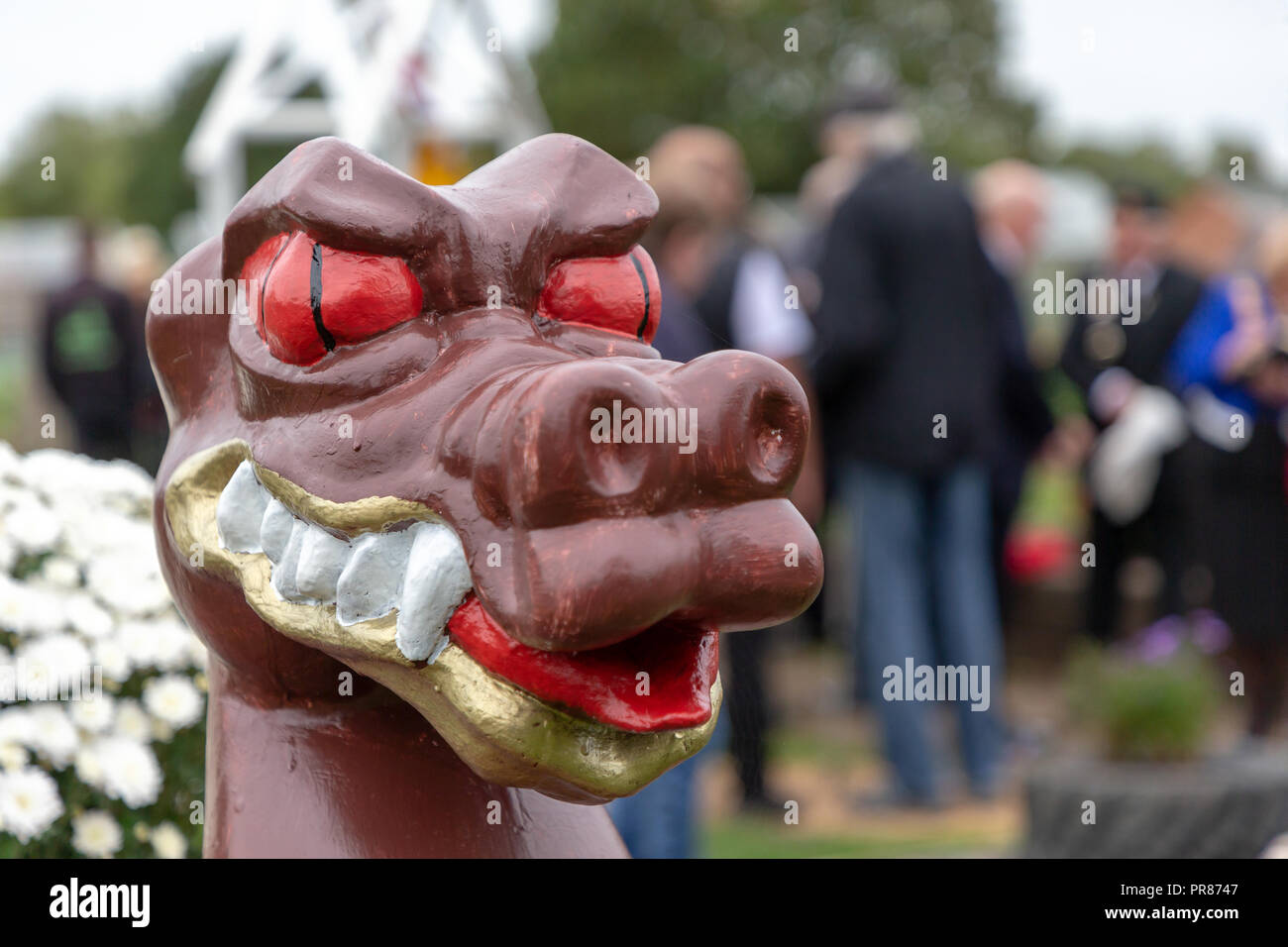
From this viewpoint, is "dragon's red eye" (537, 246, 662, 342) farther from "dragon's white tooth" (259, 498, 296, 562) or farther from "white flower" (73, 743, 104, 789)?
"white flower" (73, 743, 104, 789)

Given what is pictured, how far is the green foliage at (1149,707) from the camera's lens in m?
4.52

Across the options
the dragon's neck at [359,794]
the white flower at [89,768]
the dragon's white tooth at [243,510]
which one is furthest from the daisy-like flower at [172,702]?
the dragon's white tooth at [243,510]

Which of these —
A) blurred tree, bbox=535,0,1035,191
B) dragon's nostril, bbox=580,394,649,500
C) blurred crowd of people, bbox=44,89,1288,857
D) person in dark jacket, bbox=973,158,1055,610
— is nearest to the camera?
dragon's nostril, bbox=580,394,649,500

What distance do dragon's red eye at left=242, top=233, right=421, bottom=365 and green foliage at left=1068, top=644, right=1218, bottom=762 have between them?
3.66m

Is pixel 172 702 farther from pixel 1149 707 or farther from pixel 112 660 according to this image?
pixel 1149 707

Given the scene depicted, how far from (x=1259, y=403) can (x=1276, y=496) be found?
368 millimetres

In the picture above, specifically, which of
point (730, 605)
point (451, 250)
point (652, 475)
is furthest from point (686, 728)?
point (451, 250)

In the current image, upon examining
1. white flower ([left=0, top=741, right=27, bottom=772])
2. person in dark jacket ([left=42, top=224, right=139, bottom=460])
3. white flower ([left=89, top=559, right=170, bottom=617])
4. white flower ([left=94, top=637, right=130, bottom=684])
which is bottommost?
white flower ([left=0, top=741, right=27, bottom=772])

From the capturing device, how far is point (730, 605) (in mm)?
1253

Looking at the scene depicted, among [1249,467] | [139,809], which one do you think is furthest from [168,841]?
[1249,467]

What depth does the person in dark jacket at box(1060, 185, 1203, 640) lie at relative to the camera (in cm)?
621

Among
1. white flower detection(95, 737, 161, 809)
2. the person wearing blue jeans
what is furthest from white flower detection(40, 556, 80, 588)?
the person wearing blue jeans
